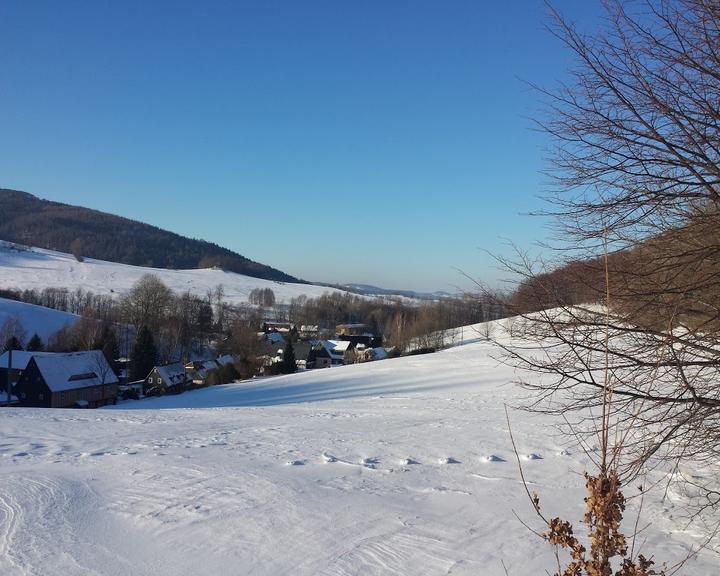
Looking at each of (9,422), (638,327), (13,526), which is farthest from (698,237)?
(9,422)

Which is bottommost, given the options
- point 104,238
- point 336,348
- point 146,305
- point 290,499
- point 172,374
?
point 172,374

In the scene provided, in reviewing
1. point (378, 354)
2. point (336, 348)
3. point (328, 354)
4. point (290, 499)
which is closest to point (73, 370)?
point (290, 499)

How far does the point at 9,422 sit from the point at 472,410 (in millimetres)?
11030

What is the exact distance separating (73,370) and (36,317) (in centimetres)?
4054

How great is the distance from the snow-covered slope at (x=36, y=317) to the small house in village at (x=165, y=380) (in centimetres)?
2621

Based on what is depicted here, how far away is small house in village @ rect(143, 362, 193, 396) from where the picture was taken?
1513 inches

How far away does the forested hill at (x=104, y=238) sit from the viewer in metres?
145

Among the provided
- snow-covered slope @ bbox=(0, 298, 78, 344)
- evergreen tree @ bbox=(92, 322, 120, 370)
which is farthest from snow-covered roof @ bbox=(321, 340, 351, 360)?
snow-covered slope @ bbox=(0, 298, 78, 344)

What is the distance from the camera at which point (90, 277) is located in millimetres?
104875

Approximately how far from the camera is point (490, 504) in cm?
571

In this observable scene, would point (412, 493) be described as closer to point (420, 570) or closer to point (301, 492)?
point (301, 492)

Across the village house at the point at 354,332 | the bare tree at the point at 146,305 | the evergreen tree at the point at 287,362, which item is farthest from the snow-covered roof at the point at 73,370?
the village house at the point at 354,332

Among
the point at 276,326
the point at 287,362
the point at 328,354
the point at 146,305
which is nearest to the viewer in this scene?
the point at 287,362

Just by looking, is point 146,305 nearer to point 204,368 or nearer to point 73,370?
point 204,368
